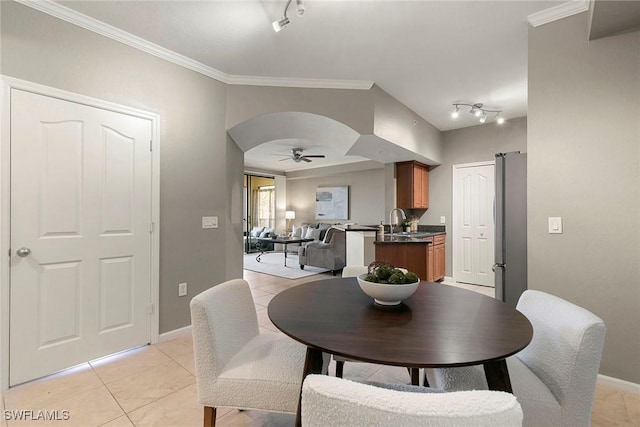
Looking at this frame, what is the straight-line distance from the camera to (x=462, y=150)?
5.01m

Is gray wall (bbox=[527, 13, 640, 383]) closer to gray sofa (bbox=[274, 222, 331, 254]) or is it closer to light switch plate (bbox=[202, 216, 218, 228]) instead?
light switch plate (bbox=[202, 216, 218, 228])

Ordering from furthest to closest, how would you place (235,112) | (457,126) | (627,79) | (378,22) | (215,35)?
(457,126) → (235,112) → (215,35) → (378,22) → (627,79)

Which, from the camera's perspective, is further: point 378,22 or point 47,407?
point 378,22

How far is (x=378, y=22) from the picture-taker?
2230 mm

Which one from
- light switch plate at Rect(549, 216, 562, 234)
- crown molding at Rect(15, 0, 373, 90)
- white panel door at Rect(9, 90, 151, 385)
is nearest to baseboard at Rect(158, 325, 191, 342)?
white panel door at Rect(9, 90, 151, 385)

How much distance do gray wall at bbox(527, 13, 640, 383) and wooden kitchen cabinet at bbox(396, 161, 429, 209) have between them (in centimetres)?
280

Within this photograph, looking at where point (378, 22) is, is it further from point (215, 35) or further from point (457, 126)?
point (457, 126)

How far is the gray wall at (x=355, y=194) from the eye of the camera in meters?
7.40

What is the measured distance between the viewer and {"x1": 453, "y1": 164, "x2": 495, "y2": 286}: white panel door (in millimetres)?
4688

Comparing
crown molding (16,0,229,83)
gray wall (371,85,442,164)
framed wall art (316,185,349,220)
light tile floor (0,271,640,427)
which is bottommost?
light tile floor (0,271,640,427)

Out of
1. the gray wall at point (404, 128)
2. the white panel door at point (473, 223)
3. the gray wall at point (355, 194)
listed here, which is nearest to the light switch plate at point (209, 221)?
the gray wall at point (404, 128)

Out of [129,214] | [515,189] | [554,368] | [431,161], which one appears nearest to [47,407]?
[129,214]

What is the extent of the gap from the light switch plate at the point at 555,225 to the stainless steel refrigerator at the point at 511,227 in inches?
17.8

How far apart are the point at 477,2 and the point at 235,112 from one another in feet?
7.76
